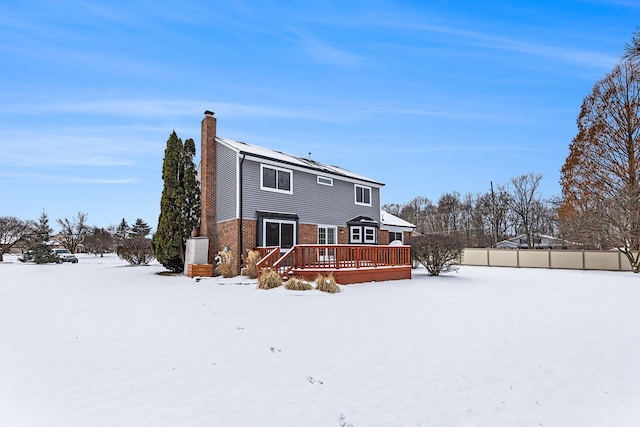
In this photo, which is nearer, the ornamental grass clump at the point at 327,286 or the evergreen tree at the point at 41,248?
the ornamental grass clump at the point at 327,286

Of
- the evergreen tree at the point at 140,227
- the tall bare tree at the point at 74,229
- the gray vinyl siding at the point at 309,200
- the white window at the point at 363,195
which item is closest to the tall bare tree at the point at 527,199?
the white window at the point at 363,195

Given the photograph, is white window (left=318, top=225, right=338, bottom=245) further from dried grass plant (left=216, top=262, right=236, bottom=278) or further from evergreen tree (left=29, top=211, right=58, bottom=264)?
evergreen tree (left=29, top=211, right=58, bottom=264)

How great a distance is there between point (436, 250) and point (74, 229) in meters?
54.7

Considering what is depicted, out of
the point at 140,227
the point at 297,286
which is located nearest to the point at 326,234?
the point at 297,286

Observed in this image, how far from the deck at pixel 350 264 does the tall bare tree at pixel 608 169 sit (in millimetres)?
13836

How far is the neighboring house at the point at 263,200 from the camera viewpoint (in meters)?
15.5

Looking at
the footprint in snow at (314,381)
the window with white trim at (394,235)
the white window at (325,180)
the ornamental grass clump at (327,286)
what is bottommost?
the footprint in snow at (314,381)

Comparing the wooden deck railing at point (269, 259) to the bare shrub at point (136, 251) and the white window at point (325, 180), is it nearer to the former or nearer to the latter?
the white window at point (325, 180)

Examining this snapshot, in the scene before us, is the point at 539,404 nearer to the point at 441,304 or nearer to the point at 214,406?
the point at 214,406

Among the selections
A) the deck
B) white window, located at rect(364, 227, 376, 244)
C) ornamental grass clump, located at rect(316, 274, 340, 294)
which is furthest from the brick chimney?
white window, located at rect(364, 227, 376, 244)

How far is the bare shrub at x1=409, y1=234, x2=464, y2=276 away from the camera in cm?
1511

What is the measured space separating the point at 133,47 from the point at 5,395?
13.1 metres

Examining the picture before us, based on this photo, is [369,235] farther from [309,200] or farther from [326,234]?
[309,200]

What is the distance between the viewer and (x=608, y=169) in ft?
72.0
